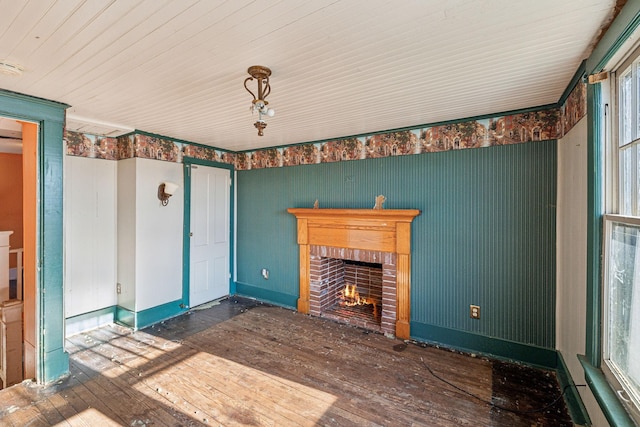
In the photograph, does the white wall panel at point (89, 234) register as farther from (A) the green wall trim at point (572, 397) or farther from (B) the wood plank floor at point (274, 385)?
(A) the green wall trim at point (572, 397)

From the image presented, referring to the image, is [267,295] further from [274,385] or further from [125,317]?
[274,385]

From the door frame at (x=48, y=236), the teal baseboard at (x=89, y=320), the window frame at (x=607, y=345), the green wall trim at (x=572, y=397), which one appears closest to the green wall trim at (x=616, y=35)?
the window frame at (x=607, y=345)

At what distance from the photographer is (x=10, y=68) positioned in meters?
1.95

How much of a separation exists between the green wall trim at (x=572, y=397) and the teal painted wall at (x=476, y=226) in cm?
25

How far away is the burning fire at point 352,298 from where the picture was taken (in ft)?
13.8

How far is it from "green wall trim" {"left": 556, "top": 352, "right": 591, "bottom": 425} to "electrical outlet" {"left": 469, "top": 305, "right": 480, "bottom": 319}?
693mm

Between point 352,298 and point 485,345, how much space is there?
5.88ft

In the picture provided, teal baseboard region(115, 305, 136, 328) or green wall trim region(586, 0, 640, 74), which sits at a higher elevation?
green wall trim region(586, 0, 640, 74)

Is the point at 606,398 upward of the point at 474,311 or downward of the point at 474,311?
upward

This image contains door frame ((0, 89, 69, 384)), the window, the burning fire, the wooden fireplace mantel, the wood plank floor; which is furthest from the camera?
the burning fire

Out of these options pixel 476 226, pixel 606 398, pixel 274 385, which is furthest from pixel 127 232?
pixel 606 398

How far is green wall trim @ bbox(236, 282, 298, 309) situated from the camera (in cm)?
436

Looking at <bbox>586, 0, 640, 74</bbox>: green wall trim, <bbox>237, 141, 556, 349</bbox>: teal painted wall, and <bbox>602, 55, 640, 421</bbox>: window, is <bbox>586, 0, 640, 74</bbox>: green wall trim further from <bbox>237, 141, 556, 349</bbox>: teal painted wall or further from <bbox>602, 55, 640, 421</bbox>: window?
<bbox>237, 141, 556, 349</bbox>: teal painted wall

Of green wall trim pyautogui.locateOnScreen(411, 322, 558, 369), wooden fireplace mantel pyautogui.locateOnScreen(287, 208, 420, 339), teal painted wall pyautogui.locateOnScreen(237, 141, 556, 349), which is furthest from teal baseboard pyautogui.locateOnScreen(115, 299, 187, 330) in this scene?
green wall trim pyautogui.locateOnScreen(411, 322, 558, 369)
